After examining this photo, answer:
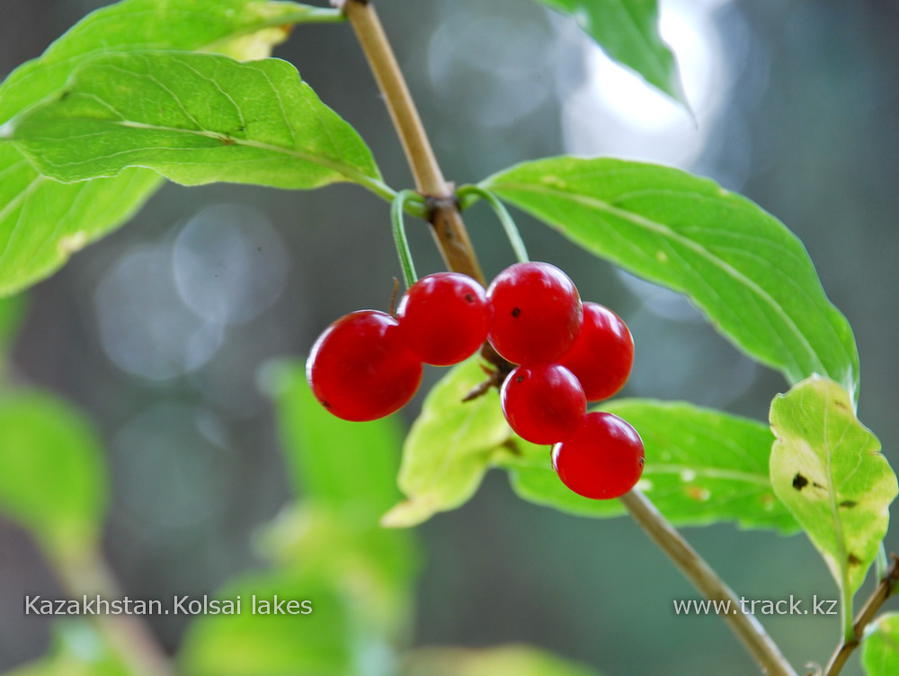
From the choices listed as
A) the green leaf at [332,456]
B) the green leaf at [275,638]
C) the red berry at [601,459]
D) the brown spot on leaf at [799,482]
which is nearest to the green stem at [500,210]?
the red berry at [601,459]

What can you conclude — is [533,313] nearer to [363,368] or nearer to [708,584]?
[363,368]

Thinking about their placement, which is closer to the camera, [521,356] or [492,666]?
[521,356]

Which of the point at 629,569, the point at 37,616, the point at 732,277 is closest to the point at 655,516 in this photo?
the point at 732,277

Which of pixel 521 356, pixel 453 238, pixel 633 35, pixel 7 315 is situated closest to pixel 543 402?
pixel 521 356

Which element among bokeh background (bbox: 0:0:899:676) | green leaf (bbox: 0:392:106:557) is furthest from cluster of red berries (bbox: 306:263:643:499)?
bokeh background (bbox: 0:0:899:676)

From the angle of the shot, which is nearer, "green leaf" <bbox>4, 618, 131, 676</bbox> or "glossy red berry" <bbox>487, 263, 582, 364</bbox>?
"glossy red berry" <bbox>487, 263, 582, 364</bbox>

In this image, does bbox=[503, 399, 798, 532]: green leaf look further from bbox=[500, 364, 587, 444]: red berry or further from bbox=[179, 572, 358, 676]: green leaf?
bbox=[179, 572, 358, 676]: green leaf

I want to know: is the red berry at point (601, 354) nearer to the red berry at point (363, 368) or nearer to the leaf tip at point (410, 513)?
the red berry at point (363, 368)
